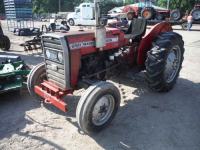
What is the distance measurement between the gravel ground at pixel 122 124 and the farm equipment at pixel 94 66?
9.0 inches

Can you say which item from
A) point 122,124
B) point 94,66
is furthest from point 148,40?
point 122,124

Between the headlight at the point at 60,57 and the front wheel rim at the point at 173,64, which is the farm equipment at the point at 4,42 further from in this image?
the front wheel rim at the point at 173,64

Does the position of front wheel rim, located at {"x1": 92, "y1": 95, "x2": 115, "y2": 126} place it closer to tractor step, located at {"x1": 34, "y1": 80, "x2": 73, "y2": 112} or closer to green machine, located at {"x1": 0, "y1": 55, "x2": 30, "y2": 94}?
tractor step, located at {"x1": 34, "y1": 80, "x2": 73, "y2": 112}

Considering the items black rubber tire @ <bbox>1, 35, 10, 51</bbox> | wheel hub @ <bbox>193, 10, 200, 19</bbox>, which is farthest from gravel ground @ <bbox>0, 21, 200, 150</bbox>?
wheel hub @ <bbox>193, 10, 200, 19</bbox>

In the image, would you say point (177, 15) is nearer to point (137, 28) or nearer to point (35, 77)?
point (137, 28)

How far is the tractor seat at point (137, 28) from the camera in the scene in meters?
4.05

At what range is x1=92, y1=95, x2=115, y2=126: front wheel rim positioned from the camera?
2689 mm

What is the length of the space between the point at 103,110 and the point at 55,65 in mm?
1059

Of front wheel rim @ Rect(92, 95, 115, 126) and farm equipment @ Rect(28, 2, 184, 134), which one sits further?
front wheel rim @ Rect(92, 95, 115, 126)

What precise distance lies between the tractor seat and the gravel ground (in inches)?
51.5

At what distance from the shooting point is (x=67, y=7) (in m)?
53.4

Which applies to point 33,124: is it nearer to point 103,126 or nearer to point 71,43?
point 103,126

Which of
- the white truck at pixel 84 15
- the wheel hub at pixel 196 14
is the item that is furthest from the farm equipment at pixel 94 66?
the white truck at pixel 84 15

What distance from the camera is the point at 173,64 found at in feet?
13.7
